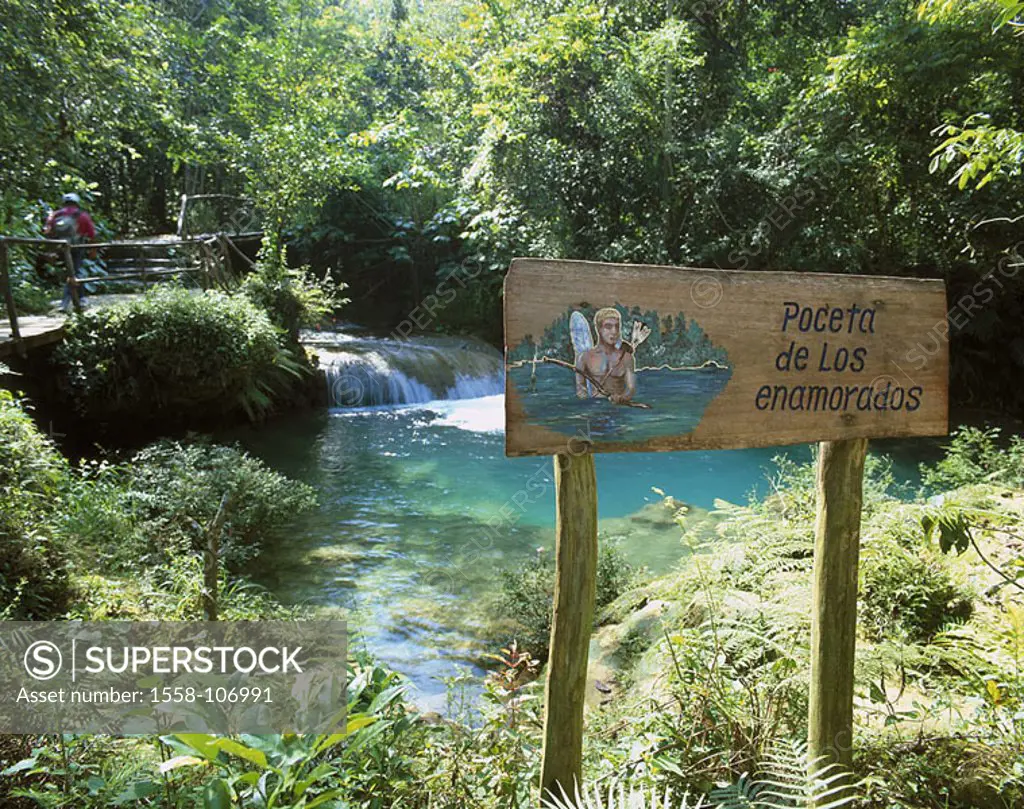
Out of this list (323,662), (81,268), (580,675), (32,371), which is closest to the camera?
(580,675)

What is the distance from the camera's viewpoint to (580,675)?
6.72ft

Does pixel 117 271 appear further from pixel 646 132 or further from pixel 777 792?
pixel 777 792

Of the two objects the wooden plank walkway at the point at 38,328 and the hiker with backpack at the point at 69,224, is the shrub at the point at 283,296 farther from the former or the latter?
the hiker with backpack at the point at 69,224

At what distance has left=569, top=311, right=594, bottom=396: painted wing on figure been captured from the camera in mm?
1790

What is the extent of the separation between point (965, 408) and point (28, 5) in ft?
48.5

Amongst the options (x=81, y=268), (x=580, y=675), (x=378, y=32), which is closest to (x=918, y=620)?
(x=580, y=675)

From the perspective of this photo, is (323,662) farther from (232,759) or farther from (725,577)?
(725,577)

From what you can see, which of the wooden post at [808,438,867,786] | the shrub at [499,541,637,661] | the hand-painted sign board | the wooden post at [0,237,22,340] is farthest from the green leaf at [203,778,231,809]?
the wooden post at [0,237,22,340]

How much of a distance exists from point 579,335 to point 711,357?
416 millimetres

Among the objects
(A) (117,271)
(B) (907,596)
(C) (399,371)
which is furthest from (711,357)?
(A) (117,271)

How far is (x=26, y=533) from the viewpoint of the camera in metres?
3.73

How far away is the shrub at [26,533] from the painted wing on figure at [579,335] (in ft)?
9.56

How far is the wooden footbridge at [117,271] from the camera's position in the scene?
728cm
